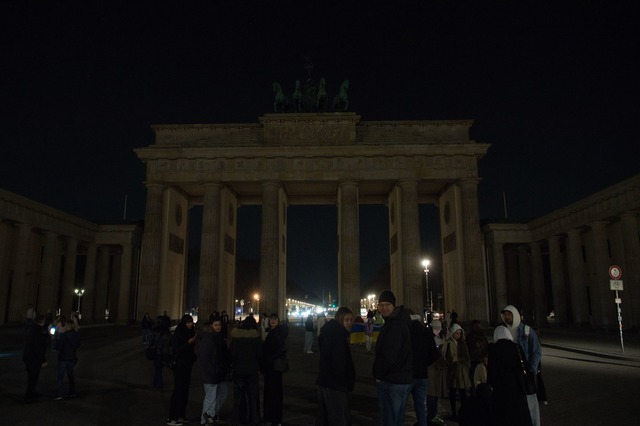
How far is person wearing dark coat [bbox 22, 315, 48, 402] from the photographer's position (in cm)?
1113

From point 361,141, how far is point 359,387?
101 feet

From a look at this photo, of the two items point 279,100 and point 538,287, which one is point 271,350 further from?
point 538,287

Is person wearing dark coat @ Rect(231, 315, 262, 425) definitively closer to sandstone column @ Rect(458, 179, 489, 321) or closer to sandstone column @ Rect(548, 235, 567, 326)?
sandstone column @ Rect(458, 179, 489, 321)

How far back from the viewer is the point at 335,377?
6566mm

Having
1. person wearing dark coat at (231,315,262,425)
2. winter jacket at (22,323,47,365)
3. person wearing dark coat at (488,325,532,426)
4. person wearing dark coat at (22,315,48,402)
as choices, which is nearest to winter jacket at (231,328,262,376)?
person wearing dark coat at (231,315,262,425)

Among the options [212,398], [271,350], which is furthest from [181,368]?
[271,350]

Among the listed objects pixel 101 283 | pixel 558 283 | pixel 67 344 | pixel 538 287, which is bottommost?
pixel 67 344

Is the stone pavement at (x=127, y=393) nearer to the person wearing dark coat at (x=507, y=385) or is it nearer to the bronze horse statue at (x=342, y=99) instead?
the person wearing dark coat at (x=507, y=385)

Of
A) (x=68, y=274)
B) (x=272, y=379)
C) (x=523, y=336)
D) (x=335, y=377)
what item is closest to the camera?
(x=335, y=377)

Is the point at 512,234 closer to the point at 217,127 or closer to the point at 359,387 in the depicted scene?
the point at 217,127

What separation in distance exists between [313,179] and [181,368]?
105ft

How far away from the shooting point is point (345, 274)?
128 feet

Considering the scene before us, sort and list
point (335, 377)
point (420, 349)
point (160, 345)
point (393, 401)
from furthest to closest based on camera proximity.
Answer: point (160, 345) → point (420, 349) → point (335, 377) → point (393, 401)

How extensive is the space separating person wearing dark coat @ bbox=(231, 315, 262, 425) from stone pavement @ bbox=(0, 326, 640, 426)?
91 cm
